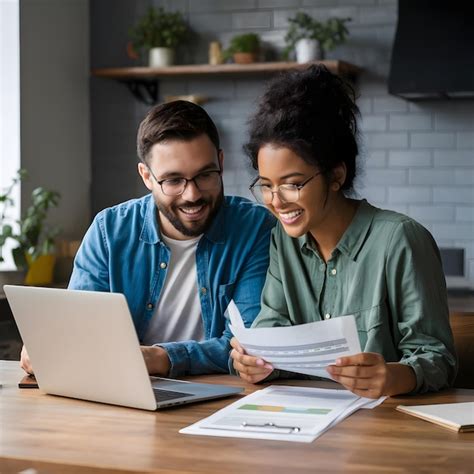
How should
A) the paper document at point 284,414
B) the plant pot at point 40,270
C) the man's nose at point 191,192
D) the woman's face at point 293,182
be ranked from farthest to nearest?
the plant pot at point 40,270, the man's nose at point 191,192, the woman's face at point 293,182, the paper document at point 284,414

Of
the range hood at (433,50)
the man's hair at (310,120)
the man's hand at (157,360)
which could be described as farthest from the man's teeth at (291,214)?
the range hood at (433,50)

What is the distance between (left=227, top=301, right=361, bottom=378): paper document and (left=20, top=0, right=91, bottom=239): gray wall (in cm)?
302

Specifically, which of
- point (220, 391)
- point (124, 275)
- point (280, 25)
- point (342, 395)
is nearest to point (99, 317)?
point (220, 391)

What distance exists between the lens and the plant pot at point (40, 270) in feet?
14.8

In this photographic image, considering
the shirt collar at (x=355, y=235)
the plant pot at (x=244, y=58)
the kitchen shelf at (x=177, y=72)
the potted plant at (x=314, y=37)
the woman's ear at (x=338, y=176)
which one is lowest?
the shirt collar at (x=355, y=235)

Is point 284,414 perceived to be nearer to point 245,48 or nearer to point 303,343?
point 303,343

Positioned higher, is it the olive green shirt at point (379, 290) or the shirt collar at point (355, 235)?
the shirt collar at point (355, 235)

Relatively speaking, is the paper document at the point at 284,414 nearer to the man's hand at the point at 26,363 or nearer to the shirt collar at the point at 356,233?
the shirt collar at the point at 356,233

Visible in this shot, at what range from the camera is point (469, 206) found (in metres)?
4.79

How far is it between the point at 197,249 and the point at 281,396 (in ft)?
2.23

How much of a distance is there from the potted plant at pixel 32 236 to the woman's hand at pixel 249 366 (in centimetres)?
245

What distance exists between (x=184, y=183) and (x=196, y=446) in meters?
0.98

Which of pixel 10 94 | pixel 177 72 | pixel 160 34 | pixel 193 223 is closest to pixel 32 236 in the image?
pixel 10 94

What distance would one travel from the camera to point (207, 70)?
4.89m
